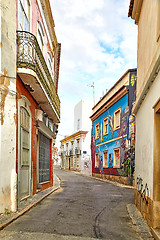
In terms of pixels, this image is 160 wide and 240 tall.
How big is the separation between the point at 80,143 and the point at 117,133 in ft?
65.1

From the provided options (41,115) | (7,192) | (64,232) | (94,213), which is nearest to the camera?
(64,232)

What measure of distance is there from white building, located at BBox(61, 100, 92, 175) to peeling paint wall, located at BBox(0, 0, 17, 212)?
84.4ft

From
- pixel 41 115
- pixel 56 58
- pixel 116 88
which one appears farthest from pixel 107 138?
pixel 41 115

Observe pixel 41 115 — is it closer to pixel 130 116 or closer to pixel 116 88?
pixel 130 116

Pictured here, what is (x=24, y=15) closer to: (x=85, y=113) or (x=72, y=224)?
(x=72, y=224)

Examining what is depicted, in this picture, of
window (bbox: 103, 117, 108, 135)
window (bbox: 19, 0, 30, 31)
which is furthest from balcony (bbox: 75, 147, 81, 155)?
window (bbox: 19, 0, 30, 31)

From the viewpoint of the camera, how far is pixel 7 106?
6.68 m

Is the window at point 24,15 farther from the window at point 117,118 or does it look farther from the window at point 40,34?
the window at point 117,118

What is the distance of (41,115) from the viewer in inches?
418

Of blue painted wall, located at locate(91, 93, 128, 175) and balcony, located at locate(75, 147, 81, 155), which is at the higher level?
blue painted wall, located at locate(91, 93, 128, 175)

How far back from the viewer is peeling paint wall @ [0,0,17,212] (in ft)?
21.1

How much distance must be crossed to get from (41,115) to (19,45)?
11.3ft

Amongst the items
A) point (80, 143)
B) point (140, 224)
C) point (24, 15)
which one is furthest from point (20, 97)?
point (80, 143)

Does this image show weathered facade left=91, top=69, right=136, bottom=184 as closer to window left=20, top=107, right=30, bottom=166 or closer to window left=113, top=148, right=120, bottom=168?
window left=113, top=148, right=120, bottom=168
